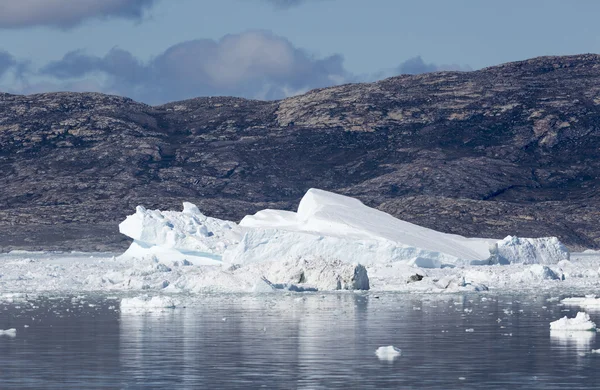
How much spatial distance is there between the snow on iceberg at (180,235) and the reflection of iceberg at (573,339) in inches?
1199

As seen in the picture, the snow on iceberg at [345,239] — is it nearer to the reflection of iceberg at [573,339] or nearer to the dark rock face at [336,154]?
the reflection of iceberg at [573,339]

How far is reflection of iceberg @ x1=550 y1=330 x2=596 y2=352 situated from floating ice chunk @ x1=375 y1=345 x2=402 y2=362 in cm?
345

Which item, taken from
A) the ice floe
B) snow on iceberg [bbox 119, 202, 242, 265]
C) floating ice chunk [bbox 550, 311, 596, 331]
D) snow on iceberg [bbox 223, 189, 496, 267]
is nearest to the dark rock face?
snow on iceberg [bbox 119, 202, 242, 265]

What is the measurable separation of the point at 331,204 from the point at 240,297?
20504mm

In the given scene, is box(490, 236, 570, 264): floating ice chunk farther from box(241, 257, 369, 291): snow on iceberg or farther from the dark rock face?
the dark rock face

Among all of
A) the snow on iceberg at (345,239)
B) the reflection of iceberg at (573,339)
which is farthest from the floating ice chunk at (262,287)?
the reflection of iceberg at (573,339)

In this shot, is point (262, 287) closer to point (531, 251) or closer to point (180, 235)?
point (180, 235)

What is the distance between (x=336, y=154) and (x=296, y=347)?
419ft

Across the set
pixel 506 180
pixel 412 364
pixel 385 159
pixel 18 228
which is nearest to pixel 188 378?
pixel 412 364

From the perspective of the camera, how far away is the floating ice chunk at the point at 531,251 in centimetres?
5634

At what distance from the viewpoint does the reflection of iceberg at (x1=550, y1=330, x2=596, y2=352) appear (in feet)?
71.1

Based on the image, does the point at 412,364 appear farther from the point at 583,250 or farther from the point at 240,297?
the point at 583,250

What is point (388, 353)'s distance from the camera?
20.5m

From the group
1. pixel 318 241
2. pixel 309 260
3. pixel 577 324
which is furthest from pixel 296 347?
pixel 318 241
